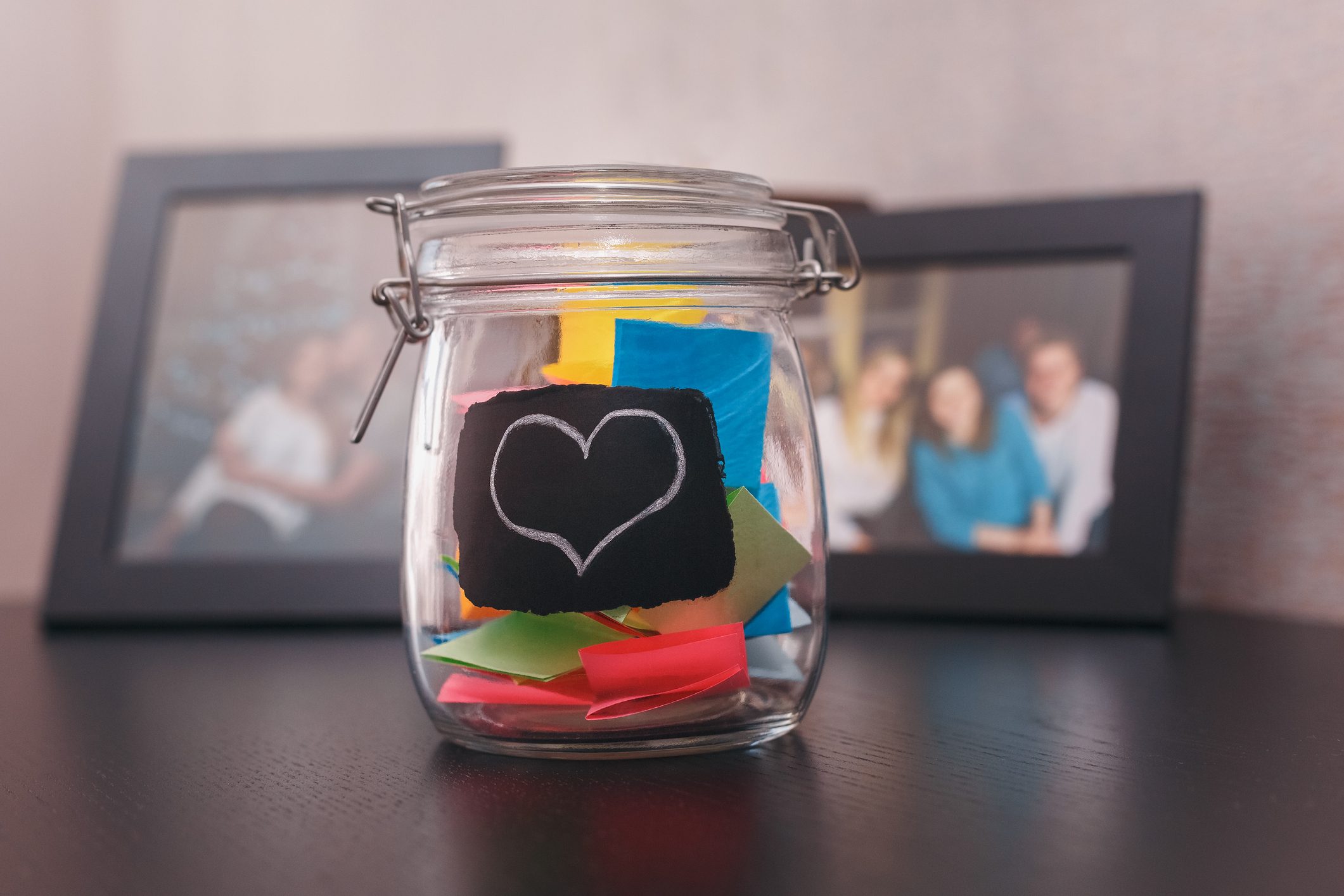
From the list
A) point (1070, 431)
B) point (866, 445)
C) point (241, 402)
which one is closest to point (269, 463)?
point (241, 402)

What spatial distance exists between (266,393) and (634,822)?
56 centimetres

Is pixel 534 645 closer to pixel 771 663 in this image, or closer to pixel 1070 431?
pixel 771 663

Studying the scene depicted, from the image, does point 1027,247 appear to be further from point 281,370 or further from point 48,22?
point 48,22

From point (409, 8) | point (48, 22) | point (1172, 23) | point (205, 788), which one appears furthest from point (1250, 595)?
point (48, 22)

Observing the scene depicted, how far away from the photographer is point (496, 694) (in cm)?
41

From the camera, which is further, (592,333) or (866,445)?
(866,445)

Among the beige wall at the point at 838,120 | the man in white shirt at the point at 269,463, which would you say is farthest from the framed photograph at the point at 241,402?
the beige wall at the point at 838,120

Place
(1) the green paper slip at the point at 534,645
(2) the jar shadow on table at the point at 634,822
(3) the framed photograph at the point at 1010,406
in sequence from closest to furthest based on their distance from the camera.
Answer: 1. (2) the jar shadow on table at the point at 634,822
2. (1) the green paper slip at the point at 534,645
3. (3) the framed photograph at the point at 1010,406

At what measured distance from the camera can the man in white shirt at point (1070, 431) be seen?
0.70 m

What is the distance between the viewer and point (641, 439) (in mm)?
380

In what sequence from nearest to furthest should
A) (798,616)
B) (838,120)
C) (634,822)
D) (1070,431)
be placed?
(634,822) < (798,616) < (1070,431) < (838,120)

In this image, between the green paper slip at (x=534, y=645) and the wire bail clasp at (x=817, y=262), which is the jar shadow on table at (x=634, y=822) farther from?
the wire bail clasp at (x=817, y=262)

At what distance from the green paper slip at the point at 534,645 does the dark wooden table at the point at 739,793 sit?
0.10 ft

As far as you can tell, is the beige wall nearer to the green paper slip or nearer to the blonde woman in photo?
the blonde woman in photo
